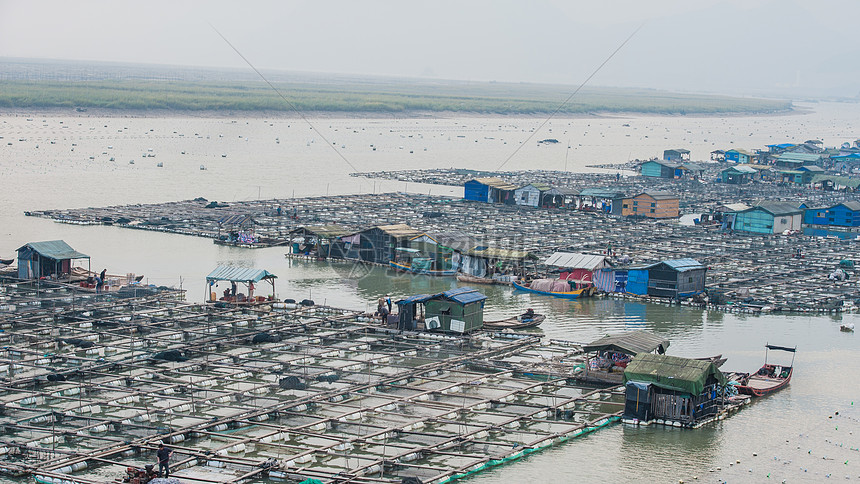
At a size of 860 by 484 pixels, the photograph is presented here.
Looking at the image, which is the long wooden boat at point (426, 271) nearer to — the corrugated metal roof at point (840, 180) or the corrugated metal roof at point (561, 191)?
the corrugated metal roof at point (561, 191)

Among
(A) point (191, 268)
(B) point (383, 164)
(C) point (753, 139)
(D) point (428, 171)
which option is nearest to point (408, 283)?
(A) point (191, 268)

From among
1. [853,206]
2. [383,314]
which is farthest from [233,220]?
[853,206]

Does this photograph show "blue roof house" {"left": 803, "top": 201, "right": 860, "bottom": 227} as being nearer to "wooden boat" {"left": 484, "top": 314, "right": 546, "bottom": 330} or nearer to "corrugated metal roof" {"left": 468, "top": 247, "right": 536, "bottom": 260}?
"corrugated metal roof" {"left": 468, "top": 247, "right": 536, "bottom": 260}

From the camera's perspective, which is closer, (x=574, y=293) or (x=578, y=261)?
(x=574, y=293)

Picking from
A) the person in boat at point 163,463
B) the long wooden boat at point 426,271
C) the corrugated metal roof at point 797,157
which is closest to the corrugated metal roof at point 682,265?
the long wooden boat at point 426,271

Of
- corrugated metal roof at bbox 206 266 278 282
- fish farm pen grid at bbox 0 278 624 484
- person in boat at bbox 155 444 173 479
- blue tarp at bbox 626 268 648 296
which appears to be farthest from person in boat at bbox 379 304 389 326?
person in boat at bbox 155 444 173 479

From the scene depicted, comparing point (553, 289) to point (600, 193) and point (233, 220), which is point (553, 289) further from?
point (600, 193)
